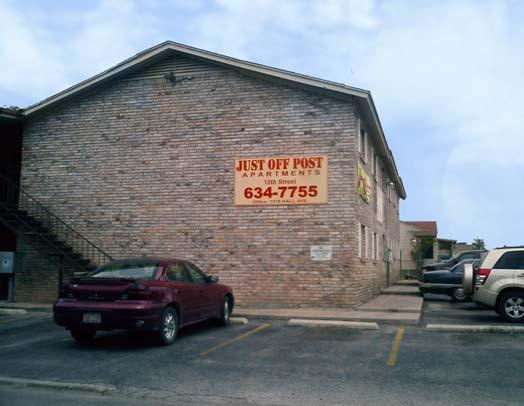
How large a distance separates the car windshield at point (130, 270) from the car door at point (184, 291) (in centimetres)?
31

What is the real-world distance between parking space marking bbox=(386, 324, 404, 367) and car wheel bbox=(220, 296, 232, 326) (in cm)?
379

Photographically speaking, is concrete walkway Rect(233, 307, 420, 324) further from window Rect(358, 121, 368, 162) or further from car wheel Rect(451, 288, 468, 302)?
car wheel Rect(451, 288, 468, 302)

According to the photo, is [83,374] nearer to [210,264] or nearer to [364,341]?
[364,341]

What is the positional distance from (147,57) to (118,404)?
43.5 ft

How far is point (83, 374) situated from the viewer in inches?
305

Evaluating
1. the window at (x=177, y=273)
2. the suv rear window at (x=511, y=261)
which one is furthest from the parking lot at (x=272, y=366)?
the suv rear window at (x=511, y=261)

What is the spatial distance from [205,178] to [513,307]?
9012mm

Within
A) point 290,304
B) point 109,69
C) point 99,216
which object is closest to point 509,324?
point 290,304

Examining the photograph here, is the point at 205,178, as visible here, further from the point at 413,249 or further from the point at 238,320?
the point at 413,249

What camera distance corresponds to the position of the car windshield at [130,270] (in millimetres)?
10266

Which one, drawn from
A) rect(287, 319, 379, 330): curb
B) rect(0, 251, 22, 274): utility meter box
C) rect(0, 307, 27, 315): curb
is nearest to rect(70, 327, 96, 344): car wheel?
rect(287, 319, 379, 330): curb

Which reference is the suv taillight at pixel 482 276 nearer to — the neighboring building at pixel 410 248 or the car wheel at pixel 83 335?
the car wheel at pixel 83 335

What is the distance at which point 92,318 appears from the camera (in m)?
9.45

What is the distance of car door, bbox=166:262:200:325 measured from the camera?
34.1 feet
